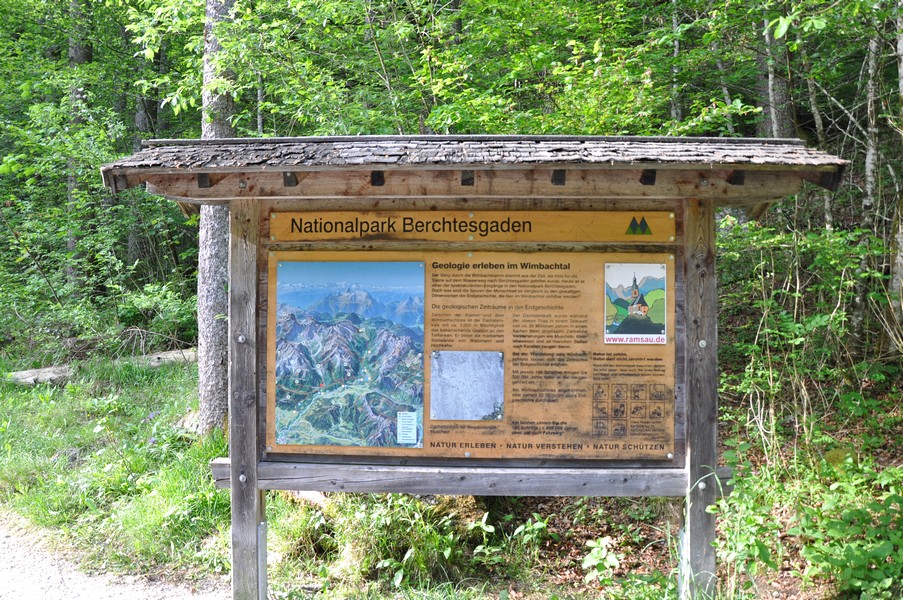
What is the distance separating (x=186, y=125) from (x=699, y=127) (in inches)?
498

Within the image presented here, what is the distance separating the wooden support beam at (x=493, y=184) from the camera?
3.64m

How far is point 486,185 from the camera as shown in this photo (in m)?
3.69

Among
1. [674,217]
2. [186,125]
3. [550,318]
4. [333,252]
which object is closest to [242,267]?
[333,252]

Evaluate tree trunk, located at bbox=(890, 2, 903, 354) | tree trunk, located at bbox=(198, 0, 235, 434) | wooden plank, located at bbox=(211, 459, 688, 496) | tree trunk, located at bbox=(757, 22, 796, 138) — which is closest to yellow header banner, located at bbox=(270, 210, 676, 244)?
wooden plank, located at bbox=(211, 459, 688, 496)

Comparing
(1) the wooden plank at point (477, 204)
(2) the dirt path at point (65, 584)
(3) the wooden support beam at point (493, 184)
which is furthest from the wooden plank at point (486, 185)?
(2) the dirt path at point (65, 584)

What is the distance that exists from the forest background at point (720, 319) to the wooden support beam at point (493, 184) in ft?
3.33

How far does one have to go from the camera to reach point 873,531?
13.3 ft

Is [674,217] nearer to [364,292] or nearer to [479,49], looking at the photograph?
[364,292]

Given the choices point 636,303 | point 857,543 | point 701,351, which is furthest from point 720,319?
point 636,303

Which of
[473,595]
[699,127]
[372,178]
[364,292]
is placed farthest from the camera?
[699,127]

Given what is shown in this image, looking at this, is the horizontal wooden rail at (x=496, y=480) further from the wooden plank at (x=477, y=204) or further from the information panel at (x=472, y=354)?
the wooden plank at (x=477, y=204)

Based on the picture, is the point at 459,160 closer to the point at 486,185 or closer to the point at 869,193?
the point at 486,185

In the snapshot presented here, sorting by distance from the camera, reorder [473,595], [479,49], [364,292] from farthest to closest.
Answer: [479,49]
[473,595]
[364,292]

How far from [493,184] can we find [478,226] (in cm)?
32
